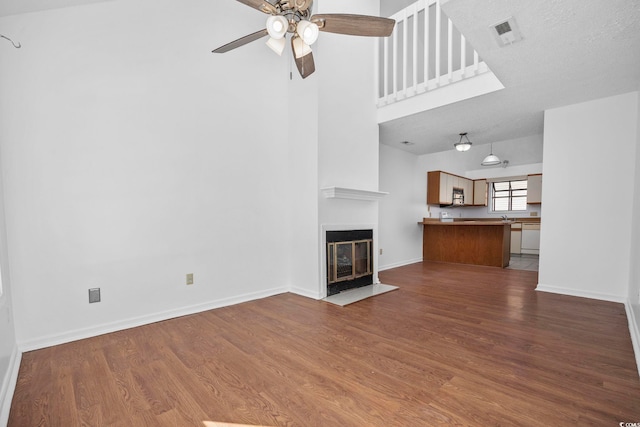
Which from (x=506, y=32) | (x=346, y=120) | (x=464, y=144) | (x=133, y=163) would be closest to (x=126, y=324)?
(x=133, y=163)

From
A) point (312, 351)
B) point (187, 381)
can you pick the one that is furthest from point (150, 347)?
point (312, 351)

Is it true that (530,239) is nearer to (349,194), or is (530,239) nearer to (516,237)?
(516,237)

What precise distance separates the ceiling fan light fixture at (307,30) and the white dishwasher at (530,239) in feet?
25.2

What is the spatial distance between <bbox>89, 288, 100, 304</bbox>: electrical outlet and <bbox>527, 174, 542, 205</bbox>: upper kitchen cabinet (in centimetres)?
923

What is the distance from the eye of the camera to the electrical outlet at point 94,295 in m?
2.36

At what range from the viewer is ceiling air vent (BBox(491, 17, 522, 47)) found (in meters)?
2.02

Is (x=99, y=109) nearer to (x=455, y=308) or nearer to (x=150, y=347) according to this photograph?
(x=150, y=347)

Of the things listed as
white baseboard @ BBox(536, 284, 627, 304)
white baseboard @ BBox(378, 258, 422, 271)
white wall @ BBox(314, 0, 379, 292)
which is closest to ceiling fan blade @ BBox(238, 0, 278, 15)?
white wall @ BBox(314, 0, 379, 292)

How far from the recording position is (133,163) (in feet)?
8.36

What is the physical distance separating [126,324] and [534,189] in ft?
30.3

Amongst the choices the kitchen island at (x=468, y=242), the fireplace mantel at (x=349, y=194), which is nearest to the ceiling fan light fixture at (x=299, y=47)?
the fireplace mantel at (x=349, y=194)

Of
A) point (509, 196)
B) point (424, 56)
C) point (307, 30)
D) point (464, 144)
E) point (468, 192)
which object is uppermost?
point (424, 56)

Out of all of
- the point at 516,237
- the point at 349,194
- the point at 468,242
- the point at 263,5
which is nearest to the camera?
the point at 263,5

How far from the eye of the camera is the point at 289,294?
3564 mm
